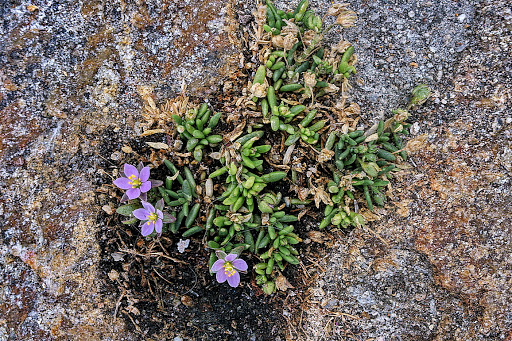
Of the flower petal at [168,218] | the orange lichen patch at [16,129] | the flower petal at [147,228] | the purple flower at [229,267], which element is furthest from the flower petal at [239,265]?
the orange lichen patch at [16,129]

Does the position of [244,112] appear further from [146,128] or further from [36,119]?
[36,119]

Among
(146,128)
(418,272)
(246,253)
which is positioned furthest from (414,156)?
(146,128)

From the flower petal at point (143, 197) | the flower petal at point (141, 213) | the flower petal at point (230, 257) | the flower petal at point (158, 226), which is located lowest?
the flower petal at point (230, 257)

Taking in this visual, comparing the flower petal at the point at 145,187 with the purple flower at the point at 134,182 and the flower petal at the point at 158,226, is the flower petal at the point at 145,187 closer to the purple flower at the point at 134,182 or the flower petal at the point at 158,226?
the purple flower at the point at 134,182

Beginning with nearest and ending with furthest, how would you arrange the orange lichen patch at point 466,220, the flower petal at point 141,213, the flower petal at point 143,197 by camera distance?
the flower petal at point 141,213
the flower petal at point 143,197
the orange lichen patch at point 466,220

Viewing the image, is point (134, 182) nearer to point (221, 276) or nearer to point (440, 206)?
point (221, 276)

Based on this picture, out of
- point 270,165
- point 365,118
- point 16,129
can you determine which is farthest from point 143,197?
point 365,118
